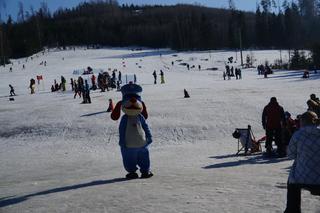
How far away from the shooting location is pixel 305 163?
5445 mm

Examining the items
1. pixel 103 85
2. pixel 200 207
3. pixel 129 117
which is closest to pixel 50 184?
pixel 129 117

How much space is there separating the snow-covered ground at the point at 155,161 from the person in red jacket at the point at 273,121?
601 mm

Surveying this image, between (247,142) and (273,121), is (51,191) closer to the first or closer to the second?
(273,121)

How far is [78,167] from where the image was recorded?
13.8 m

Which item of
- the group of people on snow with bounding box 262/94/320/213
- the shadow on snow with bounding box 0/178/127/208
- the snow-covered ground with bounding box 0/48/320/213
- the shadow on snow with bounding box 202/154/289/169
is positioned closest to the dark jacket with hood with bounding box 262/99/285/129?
the shadow on snow with bounding box 202/154/289/169

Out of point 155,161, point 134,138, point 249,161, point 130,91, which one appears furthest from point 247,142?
point 134,138

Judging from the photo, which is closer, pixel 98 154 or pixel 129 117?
pixel 129 117

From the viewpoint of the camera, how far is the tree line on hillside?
12506 cm

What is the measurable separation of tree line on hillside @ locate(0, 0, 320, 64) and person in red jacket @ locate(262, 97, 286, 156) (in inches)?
3447

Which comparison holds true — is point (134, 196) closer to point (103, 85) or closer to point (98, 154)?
point (98, 154)

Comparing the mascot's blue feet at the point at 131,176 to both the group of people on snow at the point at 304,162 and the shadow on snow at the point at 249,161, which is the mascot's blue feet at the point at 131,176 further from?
the group of people on snow at the point at 304,162

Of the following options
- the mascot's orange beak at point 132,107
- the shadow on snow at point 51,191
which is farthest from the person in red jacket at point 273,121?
the shadow on snow at point 51,191

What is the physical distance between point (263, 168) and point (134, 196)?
4114mm

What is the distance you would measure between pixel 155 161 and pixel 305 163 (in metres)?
8.55
